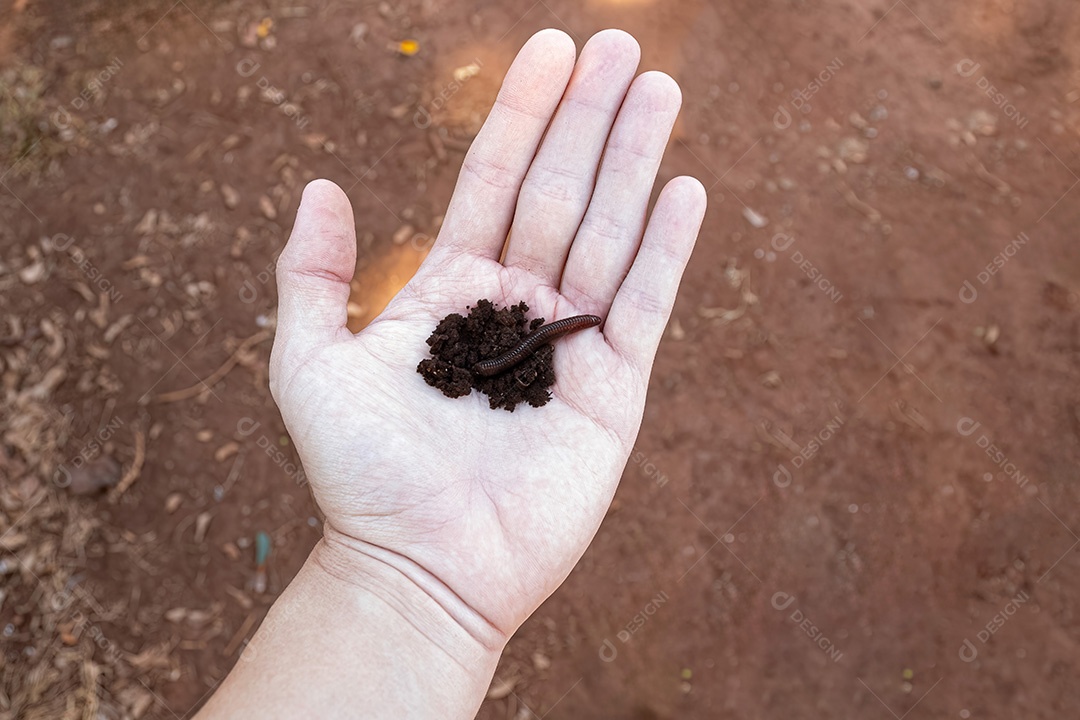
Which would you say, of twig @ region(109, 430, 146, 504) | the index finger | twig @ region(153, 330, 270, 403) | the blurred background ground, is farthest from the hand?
twig @ region(109, 430, 146, 504)

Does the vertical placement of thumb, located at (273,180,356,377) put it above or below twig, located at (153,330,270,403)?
above

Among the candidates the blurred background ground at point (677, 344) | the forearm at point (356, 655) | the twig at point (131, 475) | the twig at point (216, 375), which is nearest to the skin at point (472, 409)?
the forearm at point (356, 655)

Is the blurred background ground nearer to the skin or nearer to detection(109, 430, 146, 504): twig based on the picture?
detection(109, 430, 146, 504): twig

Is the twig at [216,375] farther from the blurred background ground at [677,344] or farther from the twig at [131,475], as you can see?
the twig at [131,475]

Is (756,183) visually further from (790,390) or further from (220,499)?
(220,499)

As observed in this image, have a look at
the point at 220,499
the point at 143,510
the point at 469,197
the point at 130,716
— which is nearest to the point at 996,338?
the point at 469,197

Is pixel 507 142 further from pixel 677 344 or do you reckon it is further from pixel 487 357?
pixel 677 344
